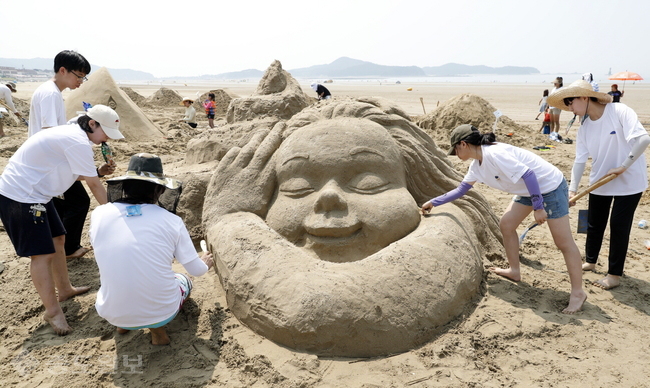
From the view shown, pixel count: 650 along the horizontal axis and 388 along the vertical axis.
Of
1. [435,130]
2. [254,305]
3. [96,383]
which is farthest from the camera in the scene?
[435,130]

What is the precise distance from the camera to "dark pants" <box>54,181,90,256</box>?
3.77m

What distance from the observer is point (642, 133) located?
3092mm

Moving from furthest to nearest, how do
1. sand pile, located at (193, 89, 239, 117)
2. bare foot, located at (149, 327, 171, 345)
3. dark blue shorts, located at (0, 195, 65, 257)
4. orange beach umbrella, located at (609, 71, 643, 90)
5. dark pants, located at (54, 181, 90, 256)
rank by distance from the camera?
sand pile, located at (193, 89, 239, 117), orange beach umbrella, located at (609, 71, 643, 90), dark pants, located at (54, 181, 90, 256), dark blue shorts, located at (0, 195, 65, 257), bare foot, located at (149, 327, 171, 345)

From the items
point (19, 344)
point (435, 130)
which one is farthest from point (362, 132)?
point (435, 130)

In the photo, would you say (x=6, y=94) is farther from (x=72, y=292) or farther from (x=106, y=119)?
(x=106, y=119)

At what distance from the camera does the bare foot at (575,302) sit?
3002 millimetres

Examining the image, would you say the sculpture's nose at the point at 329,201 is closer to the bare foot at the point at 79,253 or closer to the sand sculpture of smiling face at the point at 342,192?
the sand sculpture of smiling face at the point at 342,192

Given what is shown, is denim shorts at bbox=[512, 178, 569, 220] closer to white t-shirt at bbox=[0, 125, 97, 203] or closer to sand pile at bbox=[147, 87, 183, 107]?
white t-shirt at bbox=[0, 125, 97, 203]

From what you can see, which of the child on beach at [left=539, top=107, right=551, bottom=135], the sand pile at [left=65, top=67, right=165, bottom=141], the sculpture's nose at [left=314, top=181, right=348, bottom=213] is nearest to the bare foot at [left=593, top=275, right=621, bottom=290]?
the sculpture's nose at [left=314, top=181, right=348, bottom=213]

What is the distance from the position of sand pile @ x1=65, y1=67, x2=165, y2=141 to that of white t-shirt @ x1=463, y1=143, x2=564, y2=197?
786 cm

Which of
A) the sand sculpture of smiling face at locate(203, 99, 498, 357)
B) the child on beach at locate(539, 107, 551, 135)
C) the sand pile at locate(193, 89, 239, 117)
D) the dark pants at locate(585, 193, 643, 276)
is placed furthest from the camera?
the sand pile at locate(193, 89, 239, 117)

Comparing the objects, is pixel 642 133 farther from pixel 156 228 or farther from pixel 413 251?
pixel 156 228

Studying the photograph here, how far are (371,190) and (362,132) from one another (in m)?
0.48

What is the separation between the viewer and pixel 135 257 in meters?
2.39
